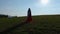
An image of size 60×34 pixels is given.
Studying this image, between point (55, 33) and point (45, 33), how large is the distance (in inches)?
38.2

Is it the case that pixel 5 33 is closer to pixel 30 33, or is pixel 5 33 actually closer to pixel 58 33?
pixel 30 33

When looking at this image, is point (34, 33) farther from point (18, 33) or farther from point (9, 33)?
point (9, 33)

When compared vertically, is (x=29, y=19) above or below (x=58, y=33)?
above

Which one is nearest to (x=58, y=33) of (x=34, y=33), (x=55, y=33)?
(x=55, y=33)

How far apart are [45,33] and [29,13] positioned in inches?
103

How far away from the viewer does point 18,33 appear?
1422 cm

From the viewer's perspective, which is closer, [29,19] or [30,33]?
[30,33]

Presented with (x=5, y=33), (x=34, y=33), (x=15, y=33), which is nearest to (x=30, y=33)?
(x=34, y=33)

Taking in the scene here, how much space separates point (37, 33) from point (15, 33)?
83.3 inches

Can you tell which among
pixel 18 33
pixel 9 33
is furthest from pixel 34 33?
pixel 9 33

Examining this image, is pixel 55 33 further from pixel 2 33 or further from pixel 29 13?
pixel 2 33

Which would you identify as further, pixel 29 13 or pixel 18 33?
pixel 29 13

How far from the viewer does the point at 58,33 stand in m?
14.5

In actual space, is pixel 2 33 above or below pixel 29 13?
below
